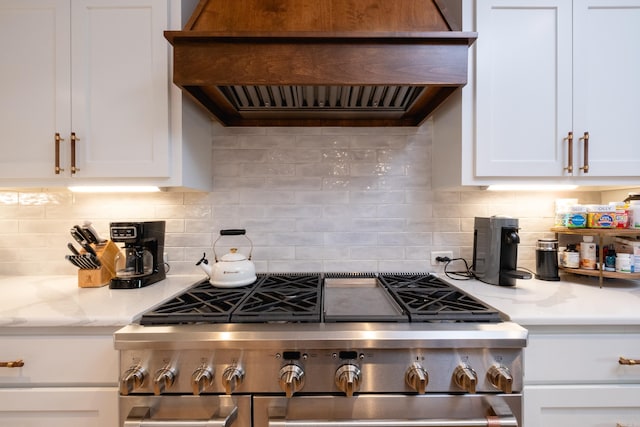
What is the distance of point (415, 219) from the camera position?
1.65 metres

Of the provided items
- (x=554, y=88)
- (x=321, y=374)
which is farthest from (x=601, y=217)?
(x=321, y=374)

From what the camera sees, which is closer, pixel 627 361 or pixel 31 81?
pixel 627 361

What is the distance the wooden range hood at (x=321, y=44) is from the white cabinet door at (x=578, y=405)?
3.79ft

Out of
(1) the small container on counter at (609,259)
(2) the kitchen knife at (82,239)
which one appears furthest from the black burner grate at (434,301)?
(2) the kitchen knife at (82,239)

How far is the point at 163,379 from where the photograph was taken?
88 centimetres

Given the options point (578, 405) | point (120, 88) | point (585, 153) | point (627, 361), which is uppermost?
point (120, 88)

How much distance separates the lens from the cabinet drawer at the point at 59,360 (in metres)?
0.99

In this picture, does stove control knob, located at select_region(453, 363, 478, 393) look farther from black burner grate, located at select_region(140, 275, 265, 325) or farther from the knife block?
the knife block

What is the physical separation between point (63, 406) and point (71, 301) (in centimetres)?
37

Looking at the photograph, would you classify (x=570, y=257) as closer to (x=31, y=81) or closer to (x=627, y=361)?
(x=627, y=361)

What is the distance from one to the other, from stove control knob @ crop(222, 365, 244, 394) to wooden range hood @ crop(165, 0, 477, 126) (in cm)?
100

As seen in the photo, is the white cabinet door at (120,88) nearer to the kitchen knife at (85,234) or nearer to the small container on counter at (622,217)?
the kitchen knife at (85,234)

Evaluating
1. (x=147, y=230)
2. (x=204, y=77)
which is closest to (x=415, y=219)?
(x=204, y=77)

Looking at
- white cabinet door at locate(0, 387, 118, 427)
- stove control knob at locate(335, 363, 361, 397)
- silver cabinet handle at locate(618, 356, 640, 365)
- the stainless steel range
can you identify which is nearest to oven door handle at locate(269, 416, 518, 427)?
the stainless steel range
